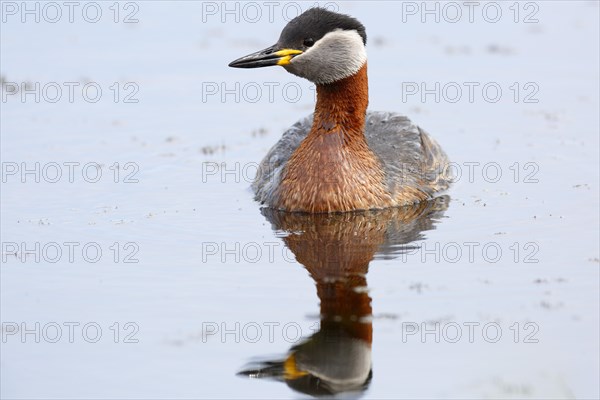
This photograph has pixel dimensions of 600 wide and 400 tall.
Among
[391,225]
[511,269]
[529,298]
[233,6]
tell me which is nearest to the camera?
[529,298]

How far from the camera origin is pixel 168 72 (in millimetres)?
18812

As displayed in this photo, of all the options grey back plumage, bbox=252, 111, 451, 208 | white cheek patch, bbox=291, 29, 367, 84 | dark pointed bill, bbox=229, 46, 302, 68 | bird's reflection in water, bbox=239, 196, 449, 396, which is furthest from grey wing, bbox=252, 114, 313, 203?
dark pointed bill, bbox=229, 46, 302, 68

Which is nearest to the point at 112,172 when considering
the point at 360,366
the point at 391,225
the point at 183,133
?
the point at 183,133

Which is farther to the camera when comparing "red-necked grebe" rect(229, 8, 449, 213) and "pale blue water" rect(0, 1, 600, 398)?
"red-necked grebe" rect(229, 8, 449, 213)

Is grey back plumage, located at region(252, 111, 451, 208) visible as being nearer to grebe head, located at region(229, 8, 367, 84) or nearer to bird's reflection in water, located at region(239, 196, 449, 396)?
bird's reflection in water, located at region(239, 196, 449, 396)

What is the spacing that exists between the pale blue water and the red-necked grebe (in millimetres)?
522

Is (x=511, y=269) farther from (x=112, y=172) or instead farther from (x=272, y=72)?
(x=272, y=72)

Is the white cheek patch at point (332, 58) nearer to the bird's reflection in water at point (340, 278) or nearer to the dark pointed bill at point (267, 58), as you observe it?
the dark pointed bill at point (267, 58)

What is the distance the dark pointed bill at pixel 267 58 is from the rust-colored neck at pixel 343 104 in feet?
2.05

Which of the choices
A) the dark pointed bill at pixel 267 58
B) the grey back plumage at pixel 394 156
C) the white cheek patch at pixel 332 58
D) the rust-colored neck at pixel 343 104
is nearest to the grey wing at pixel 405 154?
the grey back plumage at pixel 394 156

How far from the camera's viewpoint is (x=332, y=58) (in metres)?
13.0

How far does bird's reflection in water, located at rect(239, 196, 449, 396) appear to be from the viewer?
9.33 metres

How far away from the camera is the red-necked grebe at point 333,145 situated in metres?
12.9

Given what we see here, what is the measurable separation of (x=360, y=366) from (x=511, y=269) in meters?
2.64
